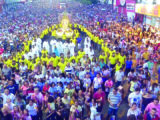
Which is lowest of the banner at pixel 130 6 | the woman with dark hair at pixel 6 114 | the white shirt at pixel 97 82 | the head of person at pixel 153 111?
the woman with dark hair at pixel 6 114

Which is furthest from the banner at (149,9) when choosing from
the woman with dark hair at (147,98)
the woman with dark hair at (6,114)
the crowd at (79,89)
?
the woman with dark hair at (6,114)

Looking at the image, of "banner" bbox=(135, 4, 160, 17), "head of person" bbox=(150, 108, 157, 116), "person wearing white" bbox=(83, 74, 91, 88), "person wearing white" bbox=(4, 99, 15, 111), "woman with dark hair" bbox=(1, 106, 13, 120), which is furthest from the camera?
"banner" bbox=(135, 4, 160, 17)

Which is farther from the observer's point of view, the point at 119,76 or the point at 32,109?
the point at 119,76

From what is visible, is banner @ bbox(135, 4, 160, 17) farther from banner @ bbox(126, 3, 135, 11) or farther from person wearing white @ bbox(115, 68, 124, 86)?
person wearing white @ bbox(115, 68, 124, 86)

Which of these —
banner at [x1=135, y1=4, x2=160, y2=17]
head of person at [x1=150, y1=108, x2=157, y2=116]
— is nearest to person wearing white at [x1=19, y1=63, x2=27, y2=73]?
head of person at [x1=150, y1=108, x2=157, y2=116]

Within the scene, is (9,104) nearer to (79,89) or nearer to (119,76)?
(79,89)

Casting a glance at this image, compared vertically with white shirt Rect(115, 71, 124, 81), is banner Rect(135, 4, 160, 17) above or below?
above

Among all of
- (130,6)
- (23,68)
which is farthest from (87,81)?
(130,6)

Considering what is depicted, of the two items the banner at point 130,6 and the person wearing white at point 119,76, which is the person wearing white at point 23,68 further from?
the banner at point 130,6

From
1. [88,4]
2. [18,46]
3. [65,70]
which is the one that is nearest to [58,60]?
[65,70]

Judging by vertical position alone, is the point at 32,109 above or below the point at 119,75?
below

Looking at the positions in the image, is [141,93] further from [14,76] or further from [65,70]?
[14,76]

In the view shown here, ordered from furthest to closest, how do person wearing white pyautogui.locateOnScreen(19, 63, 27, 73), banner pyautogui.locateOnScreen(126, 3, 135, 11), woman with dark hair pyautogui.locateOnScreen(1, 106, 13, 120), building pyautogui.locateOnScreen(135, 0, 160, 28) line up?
1. banner pyautogui.locateOnScreen(126, 3, 135, 11)
2. building pyautogui.locateOnScreen(135, 0, 160, 28)
3. person wearing white pyautogui.locateOnScreen(19, 63, 27, 73)
4. woman with dark hair pyautogui.locateOnScreen(1, 106, 13, 120)

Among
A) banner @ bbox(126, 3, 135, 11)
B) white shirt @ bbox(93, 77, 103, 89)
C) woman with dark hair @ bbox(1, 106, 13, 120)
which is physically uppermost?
banner @ bbox(126, 3, 135, 11)
